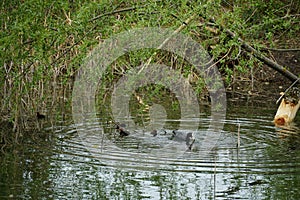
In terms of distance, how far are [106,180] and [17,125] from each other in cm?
261

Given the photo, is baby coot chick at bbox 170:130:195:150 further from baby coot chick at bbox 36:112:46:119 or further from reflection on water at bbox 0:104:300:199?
baby coot chick at bbox 36:112:46:119

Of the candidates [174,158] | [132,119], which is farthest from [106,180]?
[132,119]

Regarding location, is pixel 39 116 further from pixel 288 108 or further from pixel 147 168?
pixel 288 108

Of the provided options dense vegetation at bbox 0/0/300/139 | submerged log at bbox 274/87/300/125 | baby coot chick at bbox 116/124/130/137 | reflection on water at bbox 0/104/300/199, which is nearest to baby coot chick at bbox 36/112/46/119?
dense vegetation at bbox 0/0/300/139

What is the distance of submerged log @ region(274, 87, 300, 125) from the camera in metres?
10.9

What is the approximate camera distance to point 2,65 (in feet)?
27.7

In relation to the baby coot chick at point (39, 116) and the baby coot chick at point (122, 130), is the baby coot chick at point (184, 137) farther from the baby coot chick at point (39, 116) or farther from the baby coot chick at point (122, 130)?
the baby coot chick at point (39, 116)

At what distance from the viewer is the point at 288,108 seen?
1112 centimetres

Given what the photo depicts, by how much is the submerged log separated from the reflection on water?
120 cm

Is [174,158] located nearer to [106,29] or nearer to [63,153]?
[63,153]

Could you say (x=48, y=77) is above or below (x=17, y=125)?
above

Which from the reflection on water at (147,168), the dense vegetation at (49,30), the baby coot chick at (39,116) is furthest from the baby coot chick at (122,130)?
the baby coot chick at (39,116)

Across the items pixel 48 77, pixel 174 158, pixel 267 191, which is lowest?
pixel 267 191

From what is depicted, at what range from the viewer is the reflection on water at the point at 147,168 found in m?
6.61
